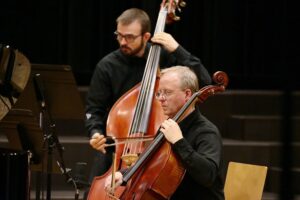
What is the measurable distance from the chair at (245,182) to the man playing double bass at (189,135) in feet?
1.85

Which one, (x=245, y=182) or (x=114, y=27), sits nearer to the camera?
(x=245, y=182)

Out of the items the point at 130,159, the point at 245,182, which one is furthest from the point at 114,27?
the point at 130,159

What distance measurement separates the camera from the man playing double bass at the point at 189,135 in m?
2.40

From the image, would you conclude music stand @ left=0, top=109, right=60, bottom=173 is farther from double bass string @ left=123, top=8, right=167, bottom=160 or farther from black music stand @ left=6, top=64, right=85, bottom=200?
double bass string @ left=123, top=8, right=167, bottom=160

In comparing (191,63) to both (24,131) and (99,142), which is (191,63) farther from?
(24,131)

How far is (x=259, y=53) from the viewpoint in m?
6.42

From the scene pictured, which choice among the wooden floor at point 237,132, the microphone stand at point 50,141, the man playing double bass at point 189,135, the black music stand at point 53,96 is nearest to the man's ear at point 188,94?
the man playing double bass at point 189,135

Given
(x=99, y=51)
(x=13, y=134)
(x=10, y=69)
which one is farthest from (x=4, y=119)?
(x=99, y=51)

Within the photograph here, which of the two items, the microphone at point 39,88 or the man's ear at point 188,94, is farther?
the microphone at point 39,88

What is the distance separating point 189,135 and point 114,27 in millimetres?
3611

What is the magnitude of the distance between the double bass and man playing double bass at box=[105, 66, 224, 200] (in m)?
0.07

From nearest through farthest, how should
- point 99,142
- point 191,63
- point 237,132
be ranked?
1. point 99,142
2. point 191,63
3. point 237,132

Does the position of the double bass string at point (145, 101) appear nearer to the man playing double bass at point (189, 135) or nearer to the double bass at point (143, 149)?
the double bass at point (143, 149)

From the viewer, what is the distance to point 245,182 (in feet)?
10.1
